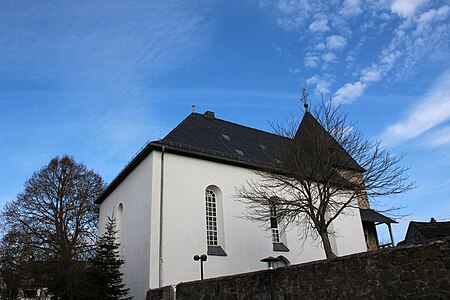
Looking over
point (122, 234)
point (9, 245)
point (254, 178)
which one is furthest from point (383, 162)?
point (9, 245)

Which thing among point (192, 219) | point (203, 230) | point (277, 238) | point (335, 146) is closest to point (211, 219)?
Result: point (203, 230)

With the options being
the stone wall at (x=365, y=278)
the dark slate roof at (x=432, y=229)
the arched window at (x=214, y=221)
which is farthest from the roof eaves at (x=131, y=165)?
the dark slate roof at (x=432, y=229)

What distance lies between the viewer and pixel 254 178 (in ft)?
56.5

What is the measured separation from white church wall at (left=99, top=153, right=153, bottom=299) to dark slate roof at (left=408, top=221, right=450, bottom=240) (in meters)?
22.2

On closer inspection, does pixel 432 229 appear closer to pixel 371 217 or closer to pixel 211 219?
pixel 371 217

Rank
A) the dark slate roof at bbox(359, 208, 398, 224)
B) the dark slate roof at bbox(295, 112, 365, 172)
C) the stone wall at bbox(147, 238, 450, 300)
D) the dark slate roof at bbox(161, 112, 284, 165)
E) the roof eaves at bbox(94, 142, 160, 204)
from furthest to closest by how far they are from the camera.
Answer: the dark slate roof at bbox(359, 208, 398, 224), the dark slate roof at bbox(161, 112, 284, 165), the roof eaves at bbox(94, 142, 160, 204), the dark slate roof at bbox(295, 112, 365, 172), the stone wall at bbox(147, 238, 450, 300)

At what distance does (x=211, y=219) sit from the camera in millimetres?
15516

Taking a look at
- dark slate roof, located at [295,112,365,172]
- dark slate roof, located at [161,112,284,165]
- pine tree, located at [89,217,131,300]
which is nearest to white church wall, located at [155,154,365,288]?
dark slate roof, located at [161,112,284,165]

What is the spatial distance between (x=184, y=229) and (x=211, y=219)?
1.70 meters

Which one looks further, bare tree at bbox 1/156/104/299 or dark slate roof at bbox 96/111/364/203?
bare tree at bbox 1/156/104/299

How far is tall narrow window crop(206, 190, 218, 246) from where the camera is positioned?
15.2 meters

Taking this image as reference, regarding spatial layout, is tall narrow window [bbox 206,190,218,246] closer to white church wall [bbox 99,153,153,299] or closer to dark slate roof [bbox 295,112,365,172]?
white church wall [bbox 99,153,153,299]

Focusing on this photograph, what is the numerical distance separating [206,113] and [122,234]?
831cm

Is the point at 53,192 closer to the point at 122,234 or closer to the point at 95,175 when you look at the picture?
the point at 95,175
